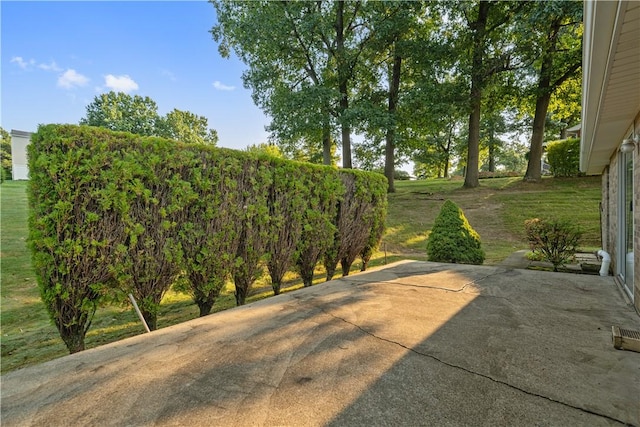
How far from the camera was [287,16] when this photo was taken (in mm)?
14758

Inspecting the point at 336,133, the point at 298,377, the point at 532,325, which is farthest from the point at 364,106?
the point at 298,377

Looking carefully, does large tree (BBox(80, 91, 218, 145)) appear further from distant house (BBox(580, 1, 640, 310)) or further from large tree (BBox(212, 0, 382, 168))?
distant house (BBox(580, 1, 640, 310))

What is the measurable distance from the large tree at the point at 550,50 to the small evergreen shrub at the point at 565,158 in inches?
35.5

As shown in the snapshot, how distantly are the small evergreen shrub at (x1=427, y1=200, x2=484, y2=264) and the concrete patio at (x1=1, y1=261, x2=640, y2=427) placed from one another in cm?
330

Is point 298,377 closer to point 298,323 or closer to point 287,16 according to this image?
point 298,323

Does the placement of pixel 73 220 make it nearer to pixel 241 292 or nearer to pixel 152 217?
pixel 152 217

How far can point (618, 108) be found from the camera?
368 centimetres

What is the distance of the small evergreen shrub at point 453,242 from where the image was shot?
24.0 ft

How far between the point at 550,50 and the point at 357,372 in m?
17.4

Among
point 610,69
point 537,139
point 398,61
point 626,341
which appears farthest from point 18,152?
point 537,139

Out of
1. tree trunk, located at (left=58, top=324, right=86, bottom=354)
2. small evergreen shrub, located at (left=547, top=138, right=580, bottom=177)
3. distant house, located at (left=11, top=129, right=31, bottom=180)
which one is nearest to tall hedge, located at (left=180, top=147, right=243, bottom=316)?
tree trunk, located at (left=58, top=324, right=86, bottom=354)

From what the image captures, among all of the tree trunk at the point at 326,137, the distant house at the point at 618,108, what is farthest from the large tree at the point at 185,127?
the distant house at the point at 618,108

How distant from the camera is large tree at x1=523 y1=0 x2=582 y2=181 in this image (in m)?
11.4

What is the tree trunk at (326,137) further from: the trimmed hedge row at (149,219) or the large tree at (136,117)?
the large tree at (136,117)
